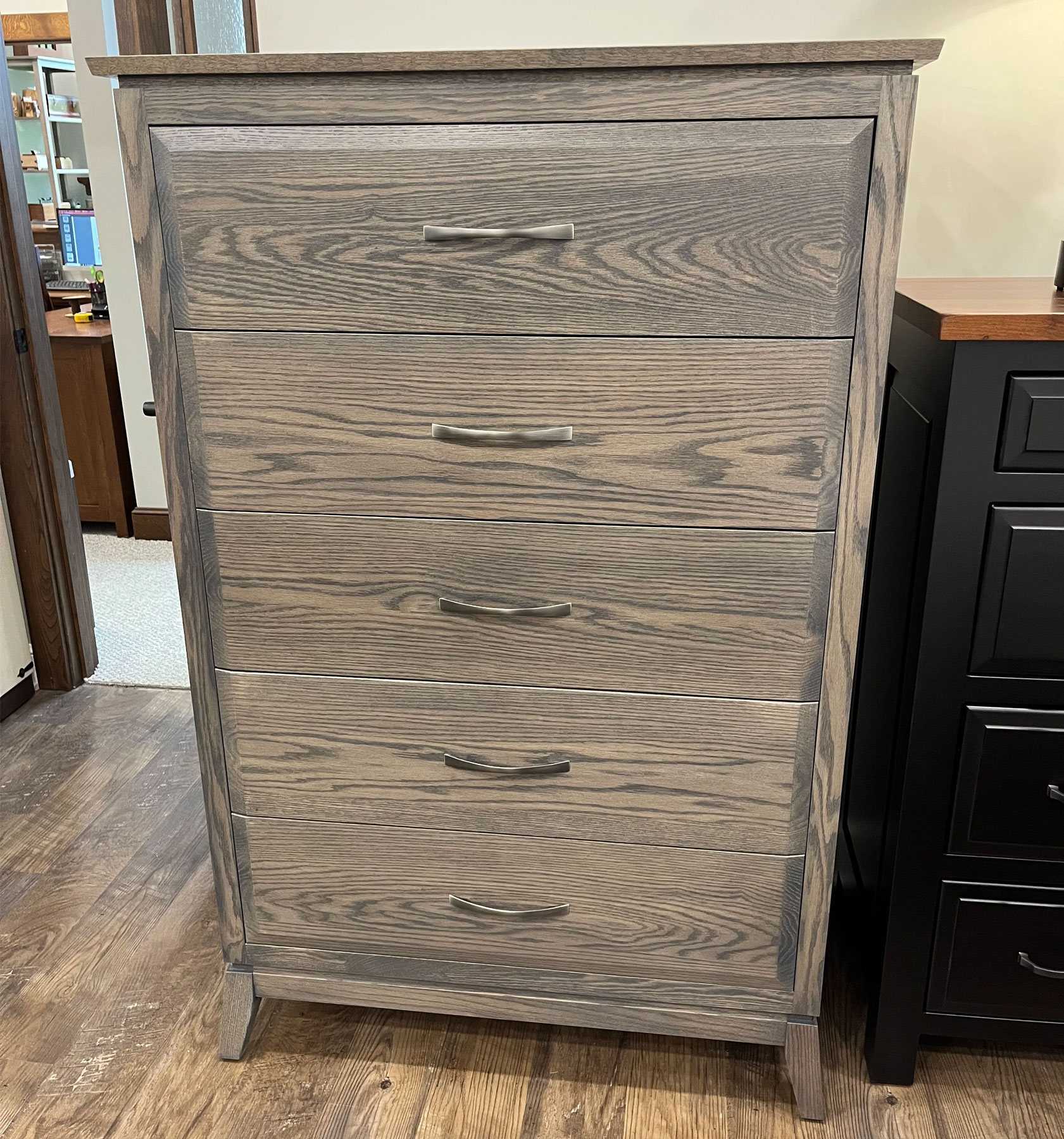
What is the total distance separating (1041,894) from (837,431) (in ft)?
2.00

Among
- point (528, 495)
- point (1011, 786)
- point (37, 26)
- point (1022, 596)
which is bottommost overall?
point (1011, 786)

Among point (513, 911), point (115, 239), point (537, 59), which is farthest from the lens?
point (115, 239)

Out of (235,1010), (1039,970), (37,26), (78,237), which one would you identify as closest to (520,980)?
(235,1010)

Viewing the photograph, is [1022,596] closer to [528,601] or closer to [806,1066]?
[528,601]

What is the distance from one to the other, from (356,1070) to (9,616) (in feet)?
4.43

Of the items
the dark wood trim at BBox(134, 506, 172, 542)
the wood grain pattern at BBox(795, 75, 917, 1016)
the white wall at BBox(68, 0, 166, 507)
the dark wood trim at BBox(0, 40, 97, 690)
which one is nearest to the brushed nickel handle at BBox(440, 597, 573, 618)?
the wood grain pattern at BBox(795, 75, 917, 1016)

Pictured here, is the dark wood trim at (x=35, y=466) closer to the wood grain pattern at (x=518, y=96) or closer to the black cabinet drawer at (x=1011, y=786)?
the wood grain pattern at (x=518, y=96)

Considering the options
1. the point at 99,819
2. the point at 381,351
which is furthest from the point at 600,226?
the point at 99,819

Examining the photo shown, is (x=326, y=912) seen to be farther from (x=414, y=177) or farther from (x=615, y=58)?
(x=615, y=58)

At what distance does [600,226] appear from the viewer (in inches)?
37.2

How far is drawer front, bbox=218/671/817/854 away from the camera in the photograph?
1.11 meters

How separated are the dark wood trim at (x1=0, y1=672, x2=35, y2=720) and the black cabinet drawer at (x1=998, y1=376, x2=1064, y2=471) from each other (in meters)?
1.99

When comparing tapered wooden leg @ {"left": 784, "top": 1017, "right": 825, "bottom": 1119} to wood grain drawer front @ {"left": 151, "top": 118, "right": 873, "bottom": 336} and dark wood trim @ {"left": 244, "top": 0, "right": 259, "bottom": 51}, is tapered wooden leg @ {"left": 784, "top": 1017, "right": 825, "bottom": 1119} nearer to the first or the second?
wood grain drawer front @ {"left": 151, "top": 118, "right": 873, "bottom": 336}

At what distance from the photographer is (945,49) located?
141 centimetres
